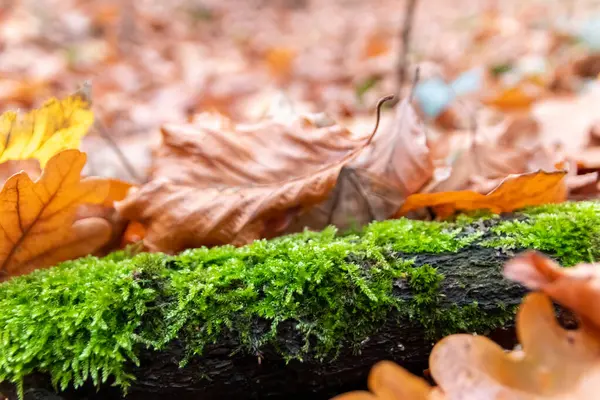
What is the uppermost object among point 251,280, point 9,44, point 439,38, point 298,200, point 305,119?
point 9,44

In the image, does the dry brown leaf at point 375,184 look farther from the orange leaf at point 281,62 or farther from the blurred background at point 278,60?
the orange leaf at point 281,62

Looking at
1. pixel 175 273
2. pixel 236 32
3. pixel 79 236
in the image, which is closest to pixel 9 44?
pixel 236 32

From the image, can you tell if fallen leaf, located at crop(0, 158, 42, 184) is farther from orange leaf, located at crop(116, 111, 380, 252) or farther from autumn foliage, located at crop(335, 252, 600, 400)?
autumn foliage, located at crop(335, 252, 600, 400)

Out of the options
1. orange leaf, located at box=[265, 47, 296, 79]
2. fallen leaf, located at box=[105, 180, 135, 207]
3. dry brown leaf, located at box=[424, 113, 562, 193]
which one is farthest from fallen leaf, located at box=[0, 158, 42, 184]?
orange leaf, located at box=[265, 47, 296, 79]

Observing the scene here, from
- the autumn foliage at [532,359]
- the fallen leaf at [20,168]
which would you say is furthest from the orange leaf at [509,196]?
the fallen leaf at [20,168]

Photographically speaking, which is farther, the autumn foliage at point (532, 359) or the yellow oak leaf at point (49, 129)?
the yellow oak leaf at point (49, 129)

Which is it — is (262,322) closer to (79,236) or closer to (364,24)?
(79,236)

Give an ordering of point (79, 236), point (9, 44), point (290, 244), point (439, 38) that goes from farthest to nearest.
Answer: point (439, 38) < point (9, 44) < point (79, 236) < point (290, 244)
